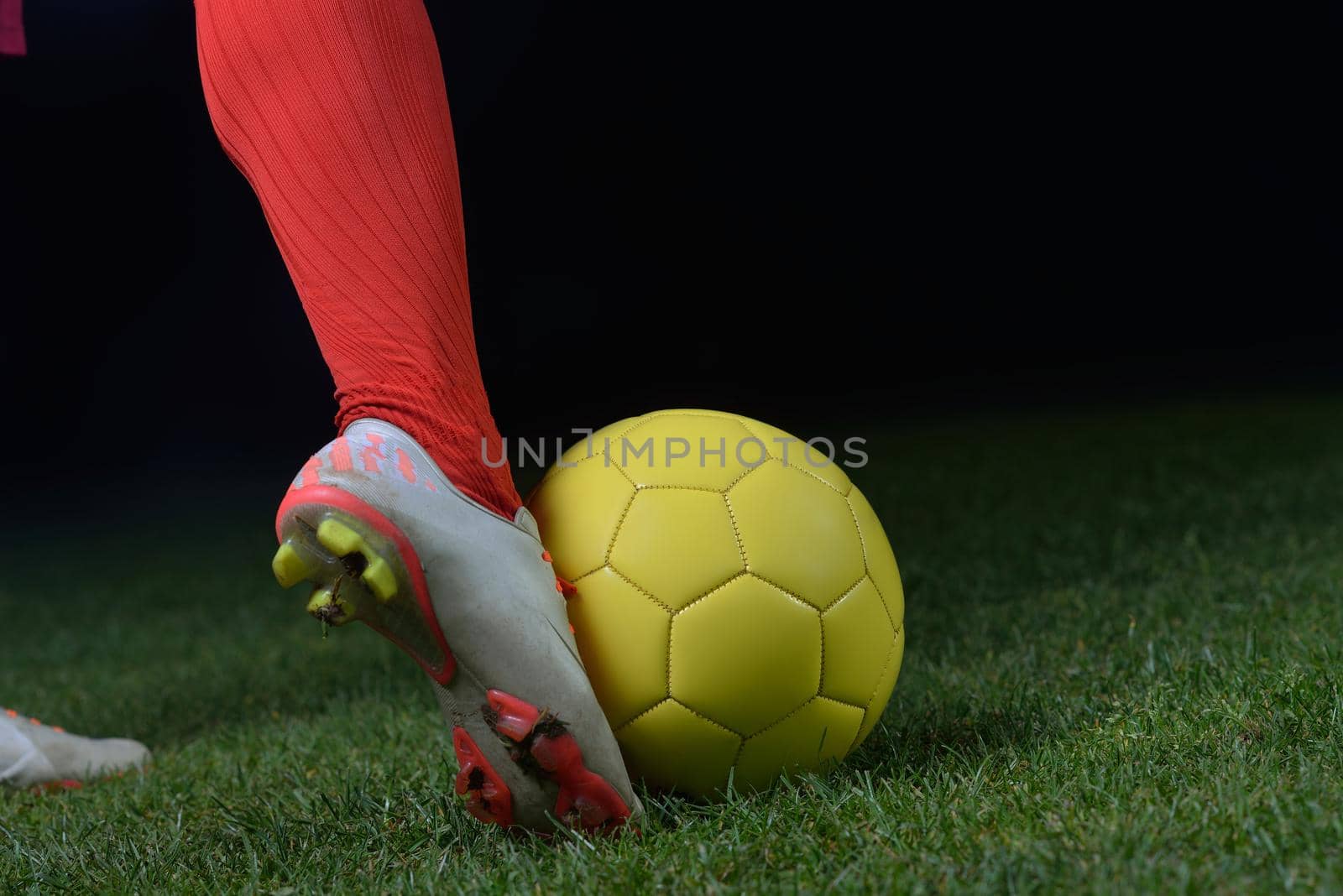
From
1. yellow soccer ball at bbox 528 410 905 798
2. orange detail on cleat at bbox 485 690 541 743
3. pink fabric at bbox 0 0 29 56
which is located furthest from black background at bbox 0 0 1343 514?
orange detail on cleat at bbox 485 690 541 743

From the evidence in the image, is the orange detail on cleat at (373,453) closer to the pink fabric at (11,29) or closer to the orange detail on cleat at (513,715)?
the orange detail on cleat at (513,715)

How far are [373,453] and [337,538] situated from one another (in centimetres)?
10

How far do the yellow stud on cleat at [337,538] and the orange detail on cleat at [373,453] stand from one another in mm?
68

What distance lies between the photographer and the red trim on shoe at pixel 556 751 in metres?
1.21

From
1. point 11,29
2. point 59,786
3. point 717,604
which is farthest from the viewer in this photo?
point 59,786

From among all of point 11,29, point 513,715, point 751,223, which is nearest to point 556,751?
point 513,715

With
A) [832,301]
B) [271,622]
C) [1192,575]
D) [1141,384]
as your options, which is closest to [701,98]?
[832,301]

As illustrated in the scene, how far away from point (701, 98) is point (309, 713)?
21.0 ft

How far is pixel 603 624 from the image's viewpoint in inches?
54.2

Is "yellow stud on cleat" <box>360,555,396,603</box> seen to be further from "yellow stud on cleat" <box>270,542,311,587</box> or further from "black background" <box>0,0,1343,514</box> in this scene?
"black background" <box>0,0,1343,514</box>

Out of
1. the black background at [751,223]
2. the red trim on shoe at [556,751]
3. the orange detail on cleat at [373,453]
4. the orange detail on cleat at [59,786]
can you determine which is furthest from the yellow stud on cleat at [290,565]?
the black background at [751,223]

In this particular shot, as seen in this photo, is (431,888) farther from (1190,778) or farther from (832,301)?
(832,301)

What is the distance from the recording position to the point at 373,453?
46.8 inches

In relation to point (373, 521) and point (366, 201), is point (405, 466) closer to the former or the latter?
point (373, 521)
